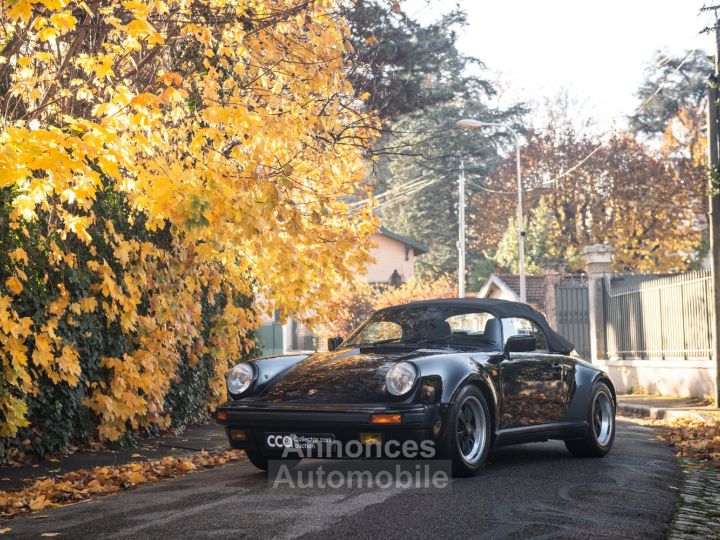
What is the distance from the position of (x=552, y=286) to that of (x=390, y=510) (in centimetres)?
2951

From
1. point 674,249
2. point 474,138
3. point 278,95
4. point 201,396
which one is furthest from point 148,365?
point 474,138

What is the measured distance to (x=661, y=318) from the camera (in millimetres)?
20484

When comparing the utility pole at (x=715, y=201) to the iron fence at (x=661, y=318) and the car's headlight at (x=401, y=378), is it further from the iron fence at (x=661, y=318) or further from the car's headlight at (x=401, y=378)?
the car's headlight at (x=401, y=378)

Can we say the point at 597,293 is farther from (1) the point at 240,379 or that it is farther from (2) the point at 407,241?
(2) the point at 407,241

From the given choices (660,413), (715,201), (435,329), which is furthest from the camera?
(715,201)

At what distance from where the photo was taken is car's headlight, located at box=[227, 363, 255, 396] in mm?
7951

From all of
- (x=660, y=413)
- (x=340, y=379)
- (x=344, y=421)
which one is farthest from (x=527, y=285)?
(x=344, y=421)

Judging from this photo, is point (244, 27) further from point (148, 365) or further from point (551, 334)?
point (551, 334)

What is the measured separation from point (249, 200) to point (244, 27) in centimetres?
295

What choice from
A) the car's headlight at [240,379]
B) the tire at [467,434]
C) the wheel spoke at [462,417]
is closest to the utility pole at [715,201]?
the tire at [467,434]

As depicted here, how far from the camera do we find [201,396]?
12773mm

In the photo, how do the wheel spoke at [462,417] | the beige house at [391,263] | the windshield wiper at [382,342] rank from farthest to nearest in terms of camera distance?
the beige house at [391,263] < the windshield wiper at [382,342] < the wheel spoke at [462,417]

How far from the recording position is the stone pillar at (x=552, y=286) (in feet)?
111

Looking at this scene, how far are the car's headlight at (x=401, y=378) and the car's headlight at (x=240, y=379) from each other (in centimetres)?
121
